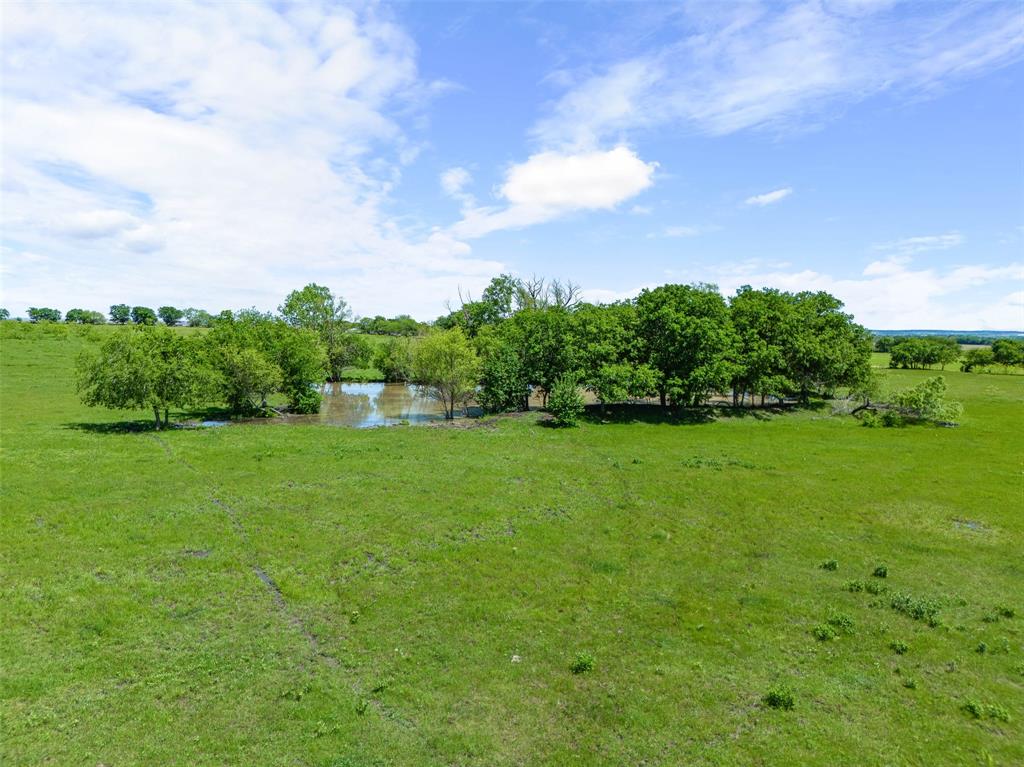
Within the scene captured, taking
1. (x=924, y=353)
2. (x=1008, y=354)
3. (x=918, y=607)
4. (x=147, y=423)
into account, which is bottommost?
(x=918, y=607)

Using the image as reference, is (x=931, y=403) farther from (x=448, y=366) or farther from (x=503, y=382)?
(x=448, y=366)

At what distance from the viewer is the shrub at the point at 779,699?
1278 cm

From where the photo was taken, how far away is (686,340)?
169ft

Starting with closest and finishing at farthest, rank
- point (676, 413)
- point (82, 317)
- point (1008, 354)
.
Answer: point (676, 413), point (1008, 354), point (82, 317)

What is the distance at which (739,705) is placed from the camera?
12945mm

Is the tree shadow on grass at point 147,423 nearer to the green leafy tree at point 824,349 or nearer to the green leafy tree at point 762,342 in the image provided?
the green leafy tree at point 762,342

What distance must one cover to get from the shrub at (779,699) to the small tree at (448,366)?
145 feet

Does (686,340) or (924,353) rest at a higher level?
(686,340)

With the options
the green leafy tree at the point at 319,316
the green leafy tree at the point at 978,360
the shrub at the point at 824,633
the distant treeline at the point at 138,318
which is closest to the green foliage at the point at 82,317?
the distant treeline at the point at 138,318

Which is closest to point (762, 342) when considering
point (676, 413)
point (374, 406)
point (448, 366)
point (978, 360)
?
point (676, 413)

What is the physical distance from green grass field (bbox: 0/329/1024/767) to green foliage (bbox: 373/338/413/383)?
52407 mm

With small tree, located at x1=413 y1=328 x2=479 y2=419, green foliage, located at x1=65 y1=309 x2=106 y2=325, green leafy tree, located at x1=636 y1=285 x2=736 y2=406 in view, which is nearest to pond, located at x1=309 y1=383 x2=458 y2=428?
small tree, located at x1=413 y1=328 x2=479 y2=419

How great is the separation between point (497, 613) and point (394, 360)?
76.2 meters

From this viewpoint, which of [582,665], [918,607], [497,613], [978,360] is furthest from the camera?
[978,360]
